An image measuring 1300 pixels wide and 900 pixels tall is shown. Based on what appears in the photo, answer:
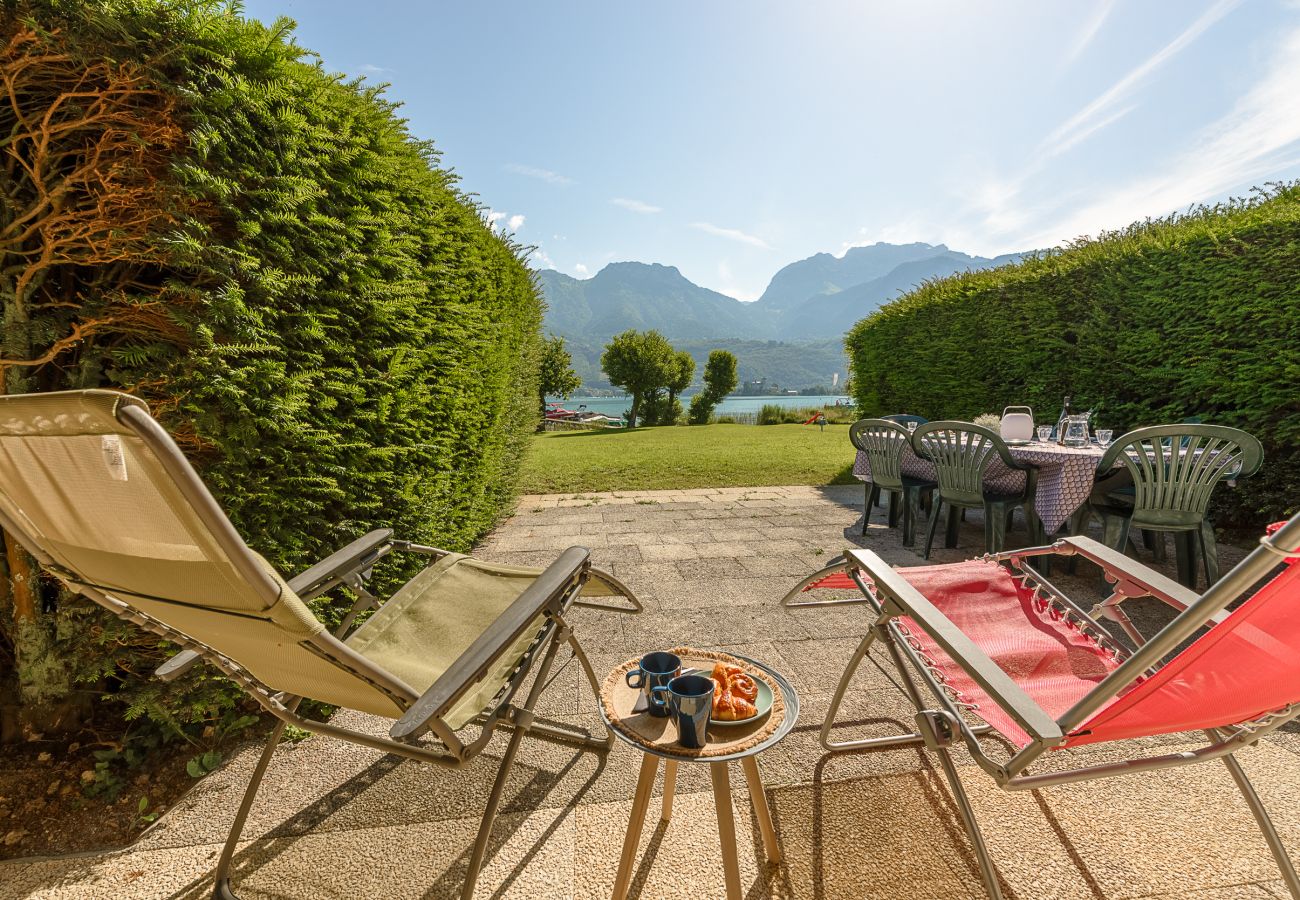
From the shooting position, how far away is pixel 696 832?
5.29ft

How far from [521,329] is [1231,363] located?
635cm

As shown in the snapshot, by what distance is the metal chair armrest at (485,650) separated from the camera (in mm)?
1040

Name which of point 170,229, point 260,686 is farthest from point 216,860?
point 170,229

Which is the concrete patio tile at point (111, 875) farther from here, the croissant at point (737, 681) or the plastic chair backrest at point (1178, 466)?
the plastic chair backrest at point (1178, 466)

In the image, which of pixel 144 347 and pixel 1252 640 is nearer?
pixel 1252 640

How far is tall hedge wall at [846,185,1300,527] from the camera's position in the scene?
420 cm

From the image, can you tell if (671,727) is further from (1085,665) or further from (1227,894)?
(1227,894)

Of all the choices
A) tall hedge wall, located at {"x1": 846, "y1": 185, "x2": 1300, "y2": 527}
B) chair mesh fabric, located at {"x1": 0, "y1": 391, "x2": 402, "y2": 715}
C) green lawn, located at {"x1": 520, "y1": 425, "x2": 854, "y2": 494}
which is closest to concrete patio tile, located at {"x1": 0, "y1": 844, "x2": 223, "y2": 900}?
chair mesh fabric, located at {"x1": 0, "y1": 391, "x2": 402, "y2": 715}

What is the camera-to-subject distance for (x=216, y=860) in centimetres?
157

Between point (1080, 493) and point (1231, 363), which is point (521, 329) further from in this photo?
point (1231, 363)

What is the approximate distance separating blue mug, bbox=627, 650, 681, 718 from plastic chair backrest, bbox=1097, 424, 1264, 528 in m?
3.24

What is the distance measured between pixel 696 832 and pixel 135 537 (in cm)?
164

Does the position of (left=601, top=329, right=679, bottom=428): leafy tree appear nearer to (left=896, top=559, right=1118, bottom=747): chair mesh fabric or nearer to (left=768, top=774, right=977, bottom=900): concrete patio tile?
(left=896, top=559, right=1118, bottom=747): chair mesh fabric

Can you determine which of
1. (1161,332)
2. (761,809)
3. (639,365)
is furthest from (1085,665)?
(639,365)
